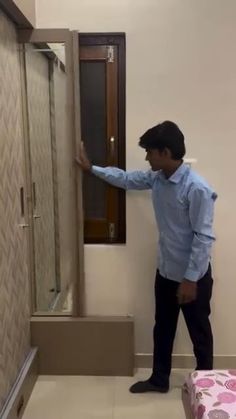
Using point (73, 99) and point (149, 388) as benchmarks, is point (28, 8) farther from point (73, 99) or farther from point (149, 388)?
point (149, 388)

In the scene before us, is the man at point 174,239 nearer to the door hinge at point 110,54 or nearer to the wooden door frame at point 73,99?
the wooden door frame at point 73,99

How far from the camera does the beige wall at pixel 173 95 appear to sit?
242 centimetres

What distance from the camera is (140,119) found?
8.23 ft

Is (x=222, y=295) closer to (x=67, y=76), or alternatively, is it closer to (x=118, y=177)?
(x=118, y=177)

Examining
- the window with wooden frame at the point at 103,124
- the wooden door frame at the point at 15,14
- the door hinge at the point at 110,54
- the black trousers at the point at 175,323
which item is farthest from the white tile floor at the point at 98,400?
the wooden door frame at the point at 15,14

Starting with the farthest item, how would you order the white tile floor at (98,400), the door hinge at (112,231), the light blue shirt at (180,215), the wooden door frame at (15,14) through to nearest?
the door hinge at (112,231)
the white tile floor at (98,400)
the light blue shirt at (180,215)
the wooden door frame at (15,14)

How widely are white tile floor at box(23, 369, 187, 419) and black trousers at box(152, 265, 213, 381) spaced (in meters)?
0.15

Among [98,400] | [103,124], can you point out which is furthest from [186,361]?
[103,124]

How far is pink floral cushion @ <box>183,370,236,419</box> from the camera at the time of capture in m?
1.49

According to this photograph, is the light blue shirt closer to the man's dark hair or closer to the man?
the man

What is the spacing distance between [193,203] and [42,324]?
1.17 m

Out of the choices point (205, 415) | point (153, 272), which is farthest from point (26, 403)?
point (205, 415)

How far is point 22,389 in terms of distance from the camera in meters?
2.28

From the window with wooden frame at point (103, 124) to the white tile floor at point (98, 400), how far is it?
0.83 meters
